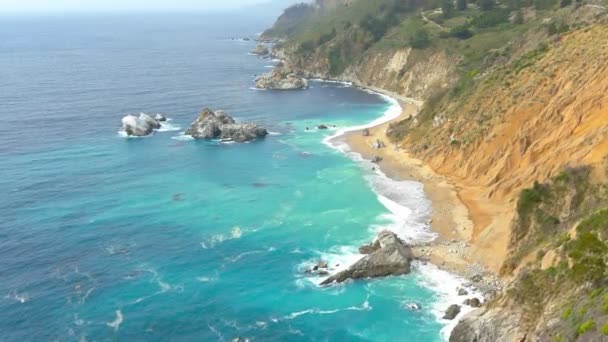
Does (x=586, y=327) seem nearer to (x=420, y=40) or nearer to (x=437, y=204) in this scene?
(x=437, y=204)

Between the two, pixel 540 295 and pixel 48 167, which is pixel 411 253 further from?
pixel 48 167

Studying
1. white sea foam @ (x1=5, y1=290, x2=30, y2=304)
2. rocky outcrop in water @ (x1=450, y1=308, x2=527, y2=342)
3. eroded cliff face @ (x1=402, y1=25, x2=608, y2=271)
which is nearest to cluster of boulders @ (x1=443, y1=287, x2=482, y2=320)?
rocky outcrop in water @ (x1=450, y1=308, x2=527, y2=342)

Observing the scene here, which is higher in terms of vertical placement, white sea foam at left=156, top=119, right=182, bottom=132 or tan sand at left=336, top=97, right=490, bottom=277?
tan sand at left=336, top=97, right=490, bottom=277

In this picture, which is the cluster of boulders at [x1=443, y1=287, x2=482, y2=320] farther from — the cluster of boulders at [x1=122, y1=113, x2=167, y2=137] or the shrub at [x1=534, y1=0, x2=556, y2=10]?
the shrub at [x1=534, y1=0, x2=556, y2=10]

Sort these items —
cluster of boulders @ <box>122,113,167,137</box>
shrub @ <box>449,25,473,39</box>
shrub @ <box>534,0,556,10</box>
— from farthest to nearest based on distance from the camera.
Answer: shrub @ <box>449,25,473,39</box> → shrub @ <box>534,0,556,10</box> → cluster of boulders @ <box>122,113,167,137</box>

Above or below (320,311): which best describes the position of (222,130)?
above

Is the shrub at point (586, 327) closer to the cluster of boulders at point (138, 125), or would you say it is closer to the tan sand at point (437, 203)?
the tan sand at point (437, 203)

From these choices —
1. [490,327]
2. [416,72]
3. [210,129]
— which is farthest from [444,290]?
[416,72]

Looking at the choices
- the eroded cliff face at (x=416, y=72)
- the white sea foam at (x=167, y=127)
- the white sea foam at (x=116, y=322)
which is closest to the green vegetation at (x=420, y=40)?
the eroded cliff face at (x=416, y=72)
